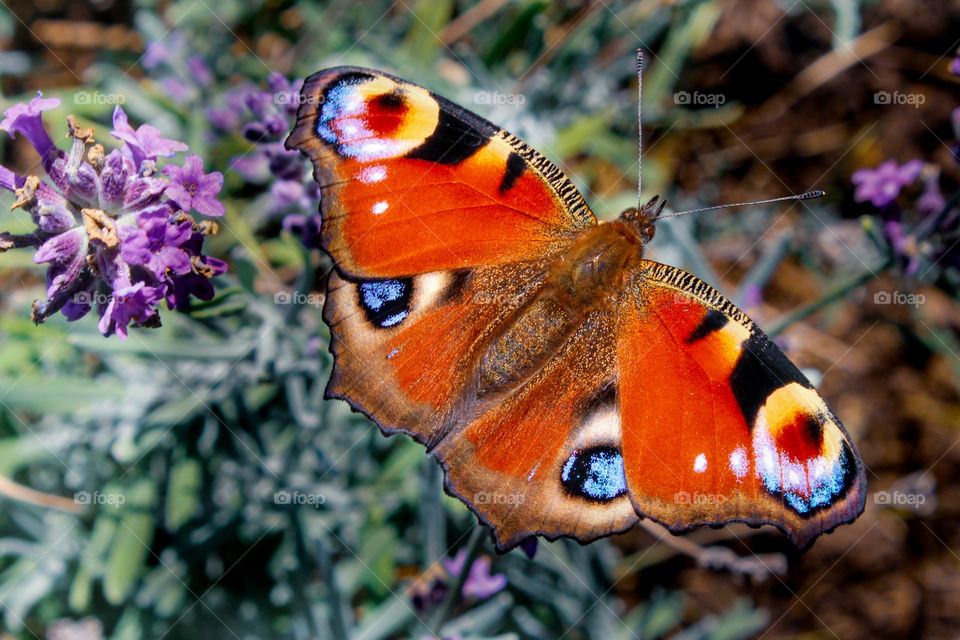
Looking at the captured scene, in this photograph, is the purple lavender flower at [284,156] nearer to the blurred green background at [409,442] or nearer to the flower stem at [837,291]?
the blurred green background at [409,442]

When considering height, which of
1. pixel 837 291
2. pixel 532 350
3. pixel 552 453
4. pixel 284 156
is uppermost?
pixel 284 156

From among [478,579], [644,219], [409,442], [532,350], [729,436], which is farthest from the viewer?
[409,442]

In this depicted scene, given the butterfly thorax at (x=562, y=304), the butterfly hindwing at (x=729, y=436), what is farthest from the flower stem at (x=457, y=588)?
the butterfly hindwing at (x=729, y=436)

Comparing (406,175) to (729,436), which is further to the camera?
(406,175)

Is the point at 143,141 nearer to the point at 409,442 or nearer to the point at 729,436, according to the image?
the point at 729,436

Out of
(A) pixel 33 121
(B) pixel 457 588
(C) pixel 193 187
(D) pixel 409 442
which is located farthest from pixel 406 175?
(D) pixel 409 442
